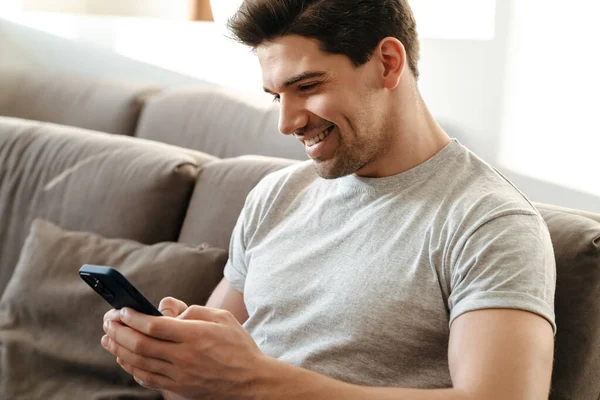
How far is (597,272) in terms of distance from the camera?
1250 mm

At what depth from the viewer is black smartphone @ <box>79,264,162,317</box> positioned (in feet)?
3.46

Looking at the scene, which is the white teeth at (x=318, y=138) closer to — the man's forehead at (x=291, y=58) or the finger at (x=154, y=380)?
the man's forehead at (x=291, y=58)

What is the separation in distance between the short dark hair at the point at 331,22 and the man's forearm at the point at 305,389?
512 mm

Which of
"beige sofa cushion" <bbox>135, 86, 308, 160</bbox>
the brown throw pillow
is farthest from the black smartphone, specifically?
"beige sofa cushion" <bbox>135, 86, 308, 160</bbox>

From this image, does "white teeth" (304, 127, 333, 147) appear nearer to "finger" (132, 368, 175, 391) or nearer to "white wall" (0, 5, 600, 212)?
"finger" (132, 368, 175, 391)

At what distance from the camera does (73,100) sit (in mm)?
2609

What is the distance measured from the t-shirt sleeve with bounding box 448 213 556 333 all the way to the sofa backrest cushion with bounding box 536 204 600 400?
0.40 ft

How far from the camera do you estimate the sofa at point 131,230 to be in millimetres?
1276

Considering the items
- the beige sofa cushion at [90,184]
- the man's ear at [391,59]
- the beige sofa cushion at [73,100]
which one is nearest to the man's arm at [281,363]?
the man's ear at [391,59]

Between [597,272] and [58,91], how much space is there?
1.95 metres

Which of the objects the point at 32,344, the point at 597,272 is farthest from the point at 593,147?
Result: the point at 32,344

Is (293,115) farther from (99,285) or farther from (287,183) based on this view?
(99,285)

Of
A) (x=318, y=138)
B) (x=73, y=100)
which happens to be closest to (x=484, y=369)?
(x=318, y=138)

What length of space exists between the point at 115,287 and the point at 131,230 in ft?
2.68
